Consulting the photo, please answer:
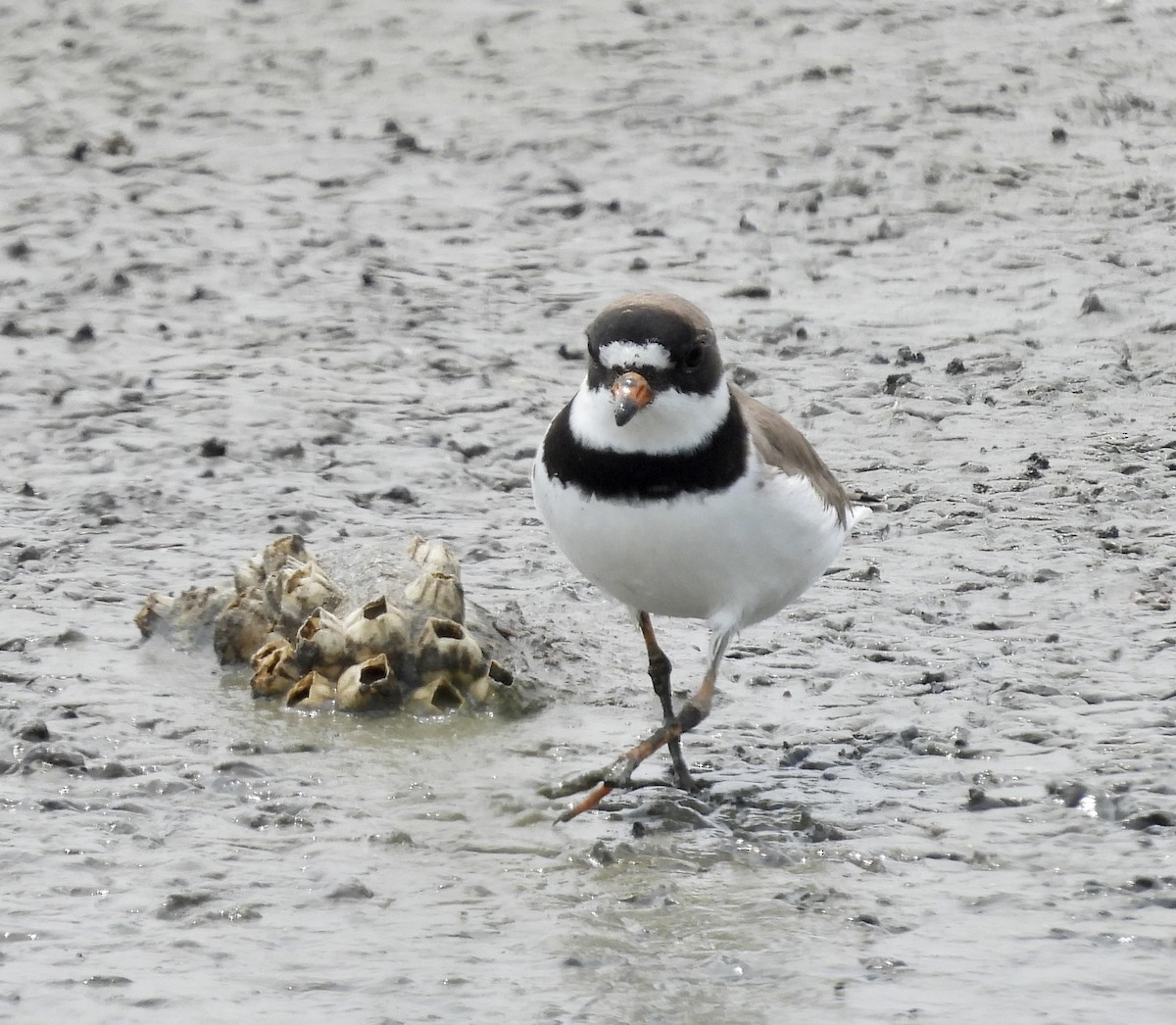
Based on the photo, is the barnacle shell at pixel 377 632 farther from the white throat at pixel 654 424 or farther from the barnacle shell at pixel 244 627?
the white throat at pixel 654 424

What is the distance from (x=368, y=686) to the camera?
6176 millimetres

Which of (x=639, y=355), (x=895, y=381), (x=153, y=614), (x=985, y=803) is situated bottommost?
(x=985, y=803)

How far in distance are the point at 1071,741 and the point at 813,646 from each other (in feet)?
3.85

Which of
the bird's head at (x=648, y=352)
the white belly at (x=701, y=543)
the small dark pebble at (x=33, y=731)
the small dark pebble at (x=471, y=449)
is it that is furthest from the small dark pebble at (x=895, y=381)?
the small dark pebble at (x=33, y=731)

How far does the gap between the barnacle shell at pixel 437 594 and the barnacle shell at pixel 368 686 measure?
24 centimetres

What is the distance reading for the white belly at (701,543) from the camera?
539 cm

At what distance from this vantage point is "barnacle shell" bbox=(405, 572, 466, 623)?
20.9 feet

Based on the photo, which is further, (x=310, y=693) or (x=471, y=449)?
(x=471, y=449)

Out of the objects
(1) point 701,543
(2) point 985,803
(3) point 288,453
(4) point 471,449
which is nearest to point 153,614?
(3) point 288,453

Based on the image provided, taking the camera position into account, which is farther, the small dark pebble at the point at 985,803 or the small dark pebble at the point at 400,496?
the small dark pebble at the point at 400,496

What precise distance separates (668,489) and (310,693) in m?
1.54

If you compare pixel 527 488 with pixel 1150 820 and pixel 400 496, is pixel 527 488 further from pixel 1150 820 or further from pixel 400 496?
pixel 1150 820

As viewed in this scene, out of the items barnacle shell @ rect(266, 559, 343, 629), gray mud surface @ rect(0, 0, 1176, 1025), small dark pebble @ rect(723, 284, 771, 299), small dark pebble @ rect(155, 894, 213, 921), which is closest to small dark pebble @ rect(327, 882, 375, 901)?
gray mud surface @ rect(0, 0, 1176, 1025)

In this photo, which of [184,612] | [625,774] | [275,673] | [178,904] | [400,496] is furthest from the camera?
[400,496]
